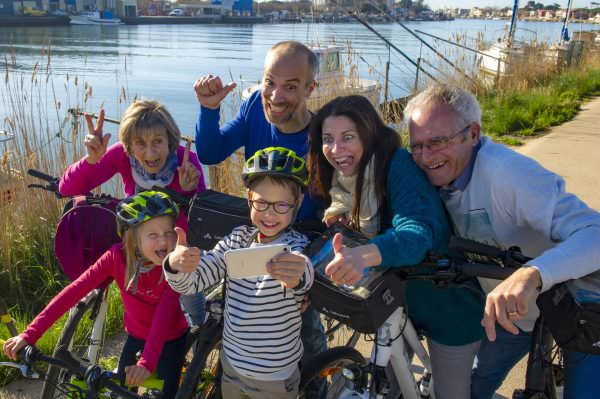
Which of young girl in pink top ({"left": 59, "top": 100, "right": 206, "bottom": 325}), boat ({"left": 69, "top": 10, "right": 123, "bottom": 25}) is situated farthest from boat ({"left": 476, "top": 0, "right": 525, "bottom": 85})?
boat ({"left": 69, "top": 10, "right": 123, "bottom": 25})

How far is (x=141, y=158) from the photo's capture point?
2.75 meters

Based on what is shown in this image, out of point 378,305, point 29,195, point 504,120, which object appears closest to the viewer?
point 378,305

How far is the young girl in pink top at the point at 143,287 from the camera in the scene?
2211 millimetres

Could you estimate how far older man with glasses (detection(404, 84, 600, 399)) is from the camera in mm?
1678

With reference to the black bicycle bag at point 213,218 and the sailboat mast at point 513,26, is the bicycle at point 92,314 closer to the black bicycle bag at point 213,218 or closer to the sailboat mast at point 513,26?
the black bicycle bag at point 213,218

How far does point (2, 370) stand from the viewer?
10.4 feet

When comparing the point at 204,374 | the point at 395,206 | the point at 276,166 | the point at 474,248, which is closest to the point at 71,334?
the point at 204,374

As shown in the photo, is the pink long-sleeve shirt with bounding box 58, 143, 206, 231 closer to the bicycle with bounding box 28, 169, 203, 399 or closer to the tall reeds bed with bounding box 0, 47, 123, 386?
the bicycle with bounding box 28, 169, 203, 399

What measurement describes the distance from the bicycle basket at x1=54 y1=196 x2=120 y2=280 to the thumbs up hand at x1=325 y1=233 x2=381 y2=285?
1343mm

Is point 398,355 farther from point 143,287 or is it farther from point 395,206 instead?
point 143,287

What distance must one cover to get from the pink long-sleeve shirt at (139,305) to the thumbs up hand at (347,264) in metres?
0.93

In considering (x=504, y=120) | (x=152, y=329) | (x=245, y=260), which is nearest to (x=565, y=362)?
(x=245, y=260)

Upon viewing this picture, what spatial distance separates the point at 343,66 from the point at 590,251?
238 inches

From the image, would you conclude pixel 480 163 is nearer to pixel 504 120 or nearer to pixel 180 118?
pixel 504 120
